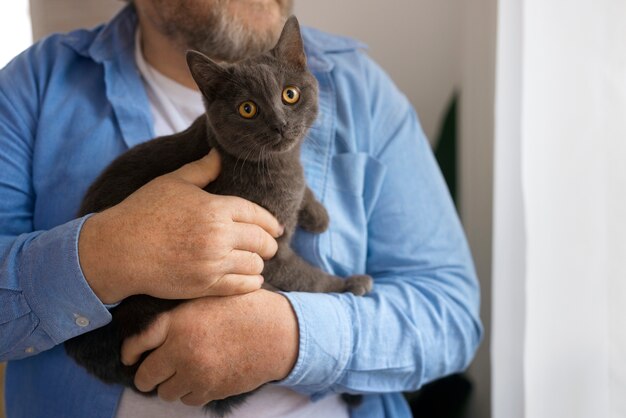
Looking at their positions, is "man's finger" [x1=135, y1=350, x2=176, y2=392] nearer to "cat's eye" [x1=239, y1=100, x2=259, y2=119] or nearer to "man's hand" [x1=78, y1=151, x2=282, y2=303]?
"man's hand" [x1=78, y1=151, x2=282, y2=303]

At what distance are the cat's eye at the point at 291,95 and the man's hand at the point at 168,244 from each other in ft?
0.57

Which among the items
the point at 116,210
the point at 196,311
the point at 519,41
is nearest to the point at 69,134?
the point at 116,210

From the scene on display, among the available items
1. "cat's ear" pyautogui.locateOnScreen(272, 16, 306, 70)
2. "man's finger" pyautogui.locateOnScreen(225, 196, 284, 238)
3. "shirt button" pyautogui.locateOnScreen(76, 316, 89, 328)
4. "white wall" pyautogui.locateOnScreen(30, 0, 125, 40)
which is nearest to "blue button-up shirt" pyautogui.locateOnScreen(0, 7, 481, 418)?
"shirt button" pyautogui.locateOnScreen(76, 316, 89, 328)

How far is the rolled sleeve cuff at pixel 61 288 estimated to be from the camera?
83cm

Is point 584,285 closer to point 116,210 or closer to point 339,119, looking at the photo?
point 339,119

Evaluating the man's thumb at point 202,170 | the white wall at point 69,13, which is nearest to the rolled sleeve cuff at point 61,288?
the man's thumb at point 202,170

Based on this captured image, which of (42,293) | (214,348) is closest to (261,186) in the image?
(214,348)

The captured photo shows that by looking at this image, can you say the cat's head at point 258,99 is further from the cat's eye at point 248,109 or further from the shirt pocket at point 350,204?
the shirt pocket at point 350,204

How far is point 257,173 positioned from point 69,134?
0.42m

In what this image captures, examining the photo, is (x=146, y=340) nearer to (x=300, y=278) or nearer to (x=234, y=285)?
(x=234, y=285)

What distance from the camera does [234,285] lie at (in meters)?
0.86

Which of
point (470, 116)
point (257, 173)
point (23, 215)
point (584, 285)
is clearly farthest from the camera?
point (470, 116)

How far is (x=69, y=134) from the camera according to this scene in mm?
1077

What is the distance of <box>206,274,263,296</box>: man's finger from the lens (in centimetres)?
85
